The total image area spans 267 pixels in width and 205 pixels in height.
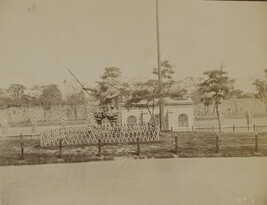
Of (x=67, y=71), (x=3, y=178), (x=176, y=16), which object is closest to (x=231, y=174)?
(x=176, y=16)

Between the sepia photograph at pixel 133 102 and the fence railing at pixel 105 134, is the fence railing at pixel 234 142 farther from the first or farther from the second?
the fence railing at pixel 105 134

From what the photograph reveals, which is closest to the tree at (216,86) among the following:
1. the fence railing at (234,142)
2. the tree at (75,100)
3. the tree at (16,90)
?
the fence railing at (234,142)

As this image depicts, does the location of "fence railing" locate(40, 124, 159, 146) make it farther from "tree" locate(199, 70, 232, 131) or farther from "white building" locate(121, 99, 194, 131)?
"tree" locate(199, 70, 232, 131)

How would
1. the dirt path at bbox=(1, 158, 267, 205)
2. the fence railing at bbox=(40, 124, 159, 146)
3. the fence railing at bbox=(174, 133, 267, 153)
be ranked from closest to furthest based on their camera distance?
the dirt path at bbox=(1, 158, 267, 205) → the fence railing at bbox=(40, 124, 159, 146) → the fence railing at bbox=(174, 133, 267, 153)

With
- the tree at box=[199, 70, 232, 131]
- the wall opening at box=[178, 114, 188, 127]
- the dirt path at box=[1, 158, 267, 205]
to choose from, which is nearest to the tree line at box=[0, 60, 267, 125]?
the tree at box=[199, 70, 232, 131]

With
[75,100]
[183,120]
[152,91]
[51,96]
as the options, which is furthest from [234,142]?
[51,96]

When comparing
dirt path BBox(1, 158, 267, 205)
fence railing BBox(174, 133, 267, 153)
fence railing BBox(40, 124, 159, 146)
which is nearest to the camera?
dirt path BBox(1, 158, 267, 205)

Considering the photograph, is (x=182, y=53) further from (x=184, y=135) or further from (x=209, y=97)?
(x=184, y=135)
